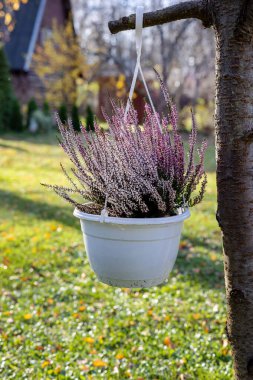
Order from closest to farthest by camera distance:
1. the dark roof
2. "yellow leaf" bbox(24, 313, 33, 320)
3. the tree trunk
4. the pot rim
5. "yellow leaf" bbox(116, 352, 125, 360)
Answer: the tree trunk, the pot rim, "yellow leaf" bbox(116, 352, 125, 360), "yellow leaf" bbox(24, 313, 33, 320), the dark roof

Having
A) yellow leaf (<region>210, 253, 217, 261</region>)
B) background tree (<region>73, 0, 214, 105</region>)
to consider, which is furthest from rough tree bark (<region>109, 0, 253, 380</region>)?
background tree (<region>73, 0, 214, 105</region>)

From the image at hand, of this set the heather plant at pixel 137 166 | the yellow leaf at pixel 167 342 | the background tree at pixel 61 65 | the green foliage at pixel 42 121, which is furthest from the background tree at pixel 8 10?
the heather plant at pixel 137 166

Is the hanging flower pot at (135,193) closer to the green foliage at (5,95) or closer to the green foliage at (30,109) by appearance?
the green foliage at (5,95)

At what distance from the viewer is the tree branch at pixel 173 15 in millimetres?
1764

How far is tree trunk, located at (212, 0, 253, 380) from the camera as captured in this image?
1648 mm

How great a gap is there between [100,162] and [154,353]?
1874 millimetres

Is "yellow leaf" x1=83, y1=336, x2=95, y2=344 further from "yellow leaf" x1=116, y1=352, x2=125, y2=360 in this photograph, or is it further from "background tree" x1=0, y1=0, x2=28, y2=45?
"background tree" x1=0, y1=0, x2=28, y2=45

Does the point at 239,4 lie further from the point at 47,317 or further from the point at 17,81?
the point at 17,81

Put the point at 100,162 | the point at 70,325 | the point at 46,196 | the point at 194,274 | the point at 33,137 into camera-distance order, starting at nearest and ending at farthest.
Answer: the point at 100,162
the point at 70,325
the point at 194,274
the point at 46,196
the point at 33,137

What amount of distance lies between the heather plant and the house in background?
20.1 meters

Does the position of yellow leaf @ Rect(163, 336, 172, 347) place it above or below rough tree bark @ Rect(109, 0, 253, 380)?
below

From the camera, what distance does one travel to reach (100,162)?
1912 mm

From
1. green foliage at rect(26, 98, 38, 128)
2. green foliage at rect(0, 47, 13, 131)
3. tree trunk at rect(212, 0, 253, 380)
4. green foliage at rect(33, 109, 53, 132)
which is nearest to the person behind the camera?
tree trunk at rect(212, 0, 253, 380)

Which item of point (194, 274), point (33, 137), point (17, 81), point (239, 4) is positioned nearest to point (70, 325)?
point (194, 274)
